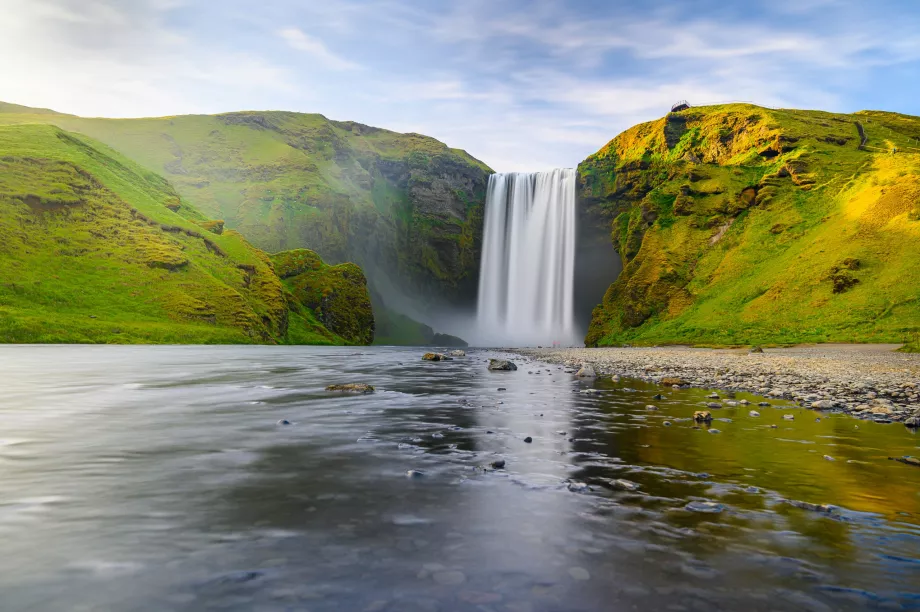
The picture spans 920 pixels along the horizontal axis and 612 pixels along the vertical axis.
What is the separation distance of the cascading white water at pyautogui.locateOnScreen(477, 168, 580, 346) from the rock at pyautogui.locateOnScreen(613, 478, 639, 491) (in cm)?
12086

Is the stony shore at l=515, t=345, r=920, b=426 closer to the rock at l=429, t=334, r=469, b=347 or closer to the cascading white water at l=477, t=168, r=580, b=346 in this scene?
the cascading white water at l=477, t=168, r=580, b=346

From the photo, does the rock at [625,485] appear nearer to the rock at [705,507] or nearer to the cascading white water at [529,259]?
the rock at [705,507]

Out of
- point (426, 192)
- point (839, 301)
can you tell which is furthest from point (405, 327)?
point (839, 301)

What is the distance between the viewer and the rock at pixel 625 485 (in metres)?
8.09

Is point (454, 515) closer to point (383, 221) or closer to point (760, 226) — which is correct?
point (760, 226)

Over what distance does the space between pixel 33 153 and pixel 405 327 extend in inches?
4258

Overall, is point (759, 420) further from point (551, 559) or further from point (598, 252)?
point (598, 252)

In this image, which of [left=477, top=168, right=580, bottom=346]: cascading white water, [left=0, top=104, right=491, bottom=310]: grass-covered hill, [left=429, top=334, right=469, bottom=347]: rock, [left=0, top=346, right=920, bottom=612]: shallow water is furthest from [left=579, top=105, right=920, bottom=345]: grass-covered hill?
[left=429, top=334, right=469, bottom=347]: rock

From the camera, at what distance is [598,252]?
134625 millimetres

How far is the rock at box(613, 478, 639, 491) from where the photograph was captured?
26.6 ft

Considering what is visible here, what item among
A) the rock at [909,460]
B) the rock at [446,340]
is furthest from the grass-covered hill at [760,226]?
the rock at [446,340]

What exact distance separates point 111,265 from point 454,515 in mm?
118164

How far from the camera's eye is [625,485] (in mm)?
8258

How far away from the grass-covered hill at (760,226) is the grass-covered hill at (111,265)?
262 feet
